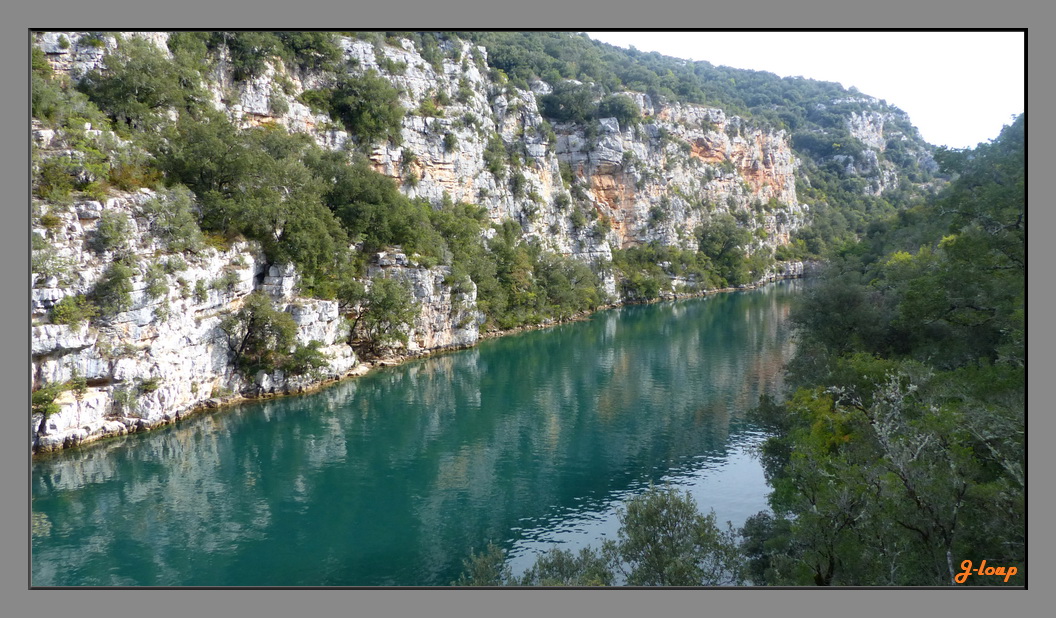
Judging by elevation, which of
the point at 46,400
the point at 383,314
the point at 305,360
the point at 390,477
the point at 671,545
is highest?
the point at 383,314

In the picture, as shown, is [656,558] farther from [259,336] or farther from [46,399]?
[259,336]

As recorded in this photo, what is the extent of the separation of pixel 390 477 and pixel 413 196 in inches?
1365

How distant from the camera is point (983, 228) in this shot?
1409cm

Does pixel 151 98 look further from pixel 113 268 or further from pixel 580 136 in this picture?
pixel 580 136

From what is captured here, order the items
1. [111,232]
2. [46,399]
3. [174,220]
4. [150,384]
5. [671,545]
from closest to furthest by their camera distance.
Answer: [671,545] → [46,399] → [111,232] → [150,384] → [174,220]

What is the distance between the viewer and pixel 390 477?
20844 millimetres

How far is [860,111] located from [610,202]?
81847 mm

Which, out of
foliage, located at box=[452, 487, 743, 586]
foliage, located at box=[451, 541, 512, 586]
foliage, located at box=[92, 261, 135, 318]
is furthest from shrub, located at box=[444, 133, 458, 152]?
A: foliage, located at box=[452, 487, 743, 586]

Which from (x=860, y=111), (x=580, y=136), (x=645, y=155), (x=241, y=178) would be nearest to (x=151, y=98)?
(x=241, y=178)

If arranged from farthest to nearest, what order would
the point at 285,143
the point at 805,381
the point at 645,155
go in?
1. the point at 645,155
2. the point at 285,143
3. the point at 805,381

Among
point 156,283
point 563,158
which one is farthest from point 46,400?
point 563,158

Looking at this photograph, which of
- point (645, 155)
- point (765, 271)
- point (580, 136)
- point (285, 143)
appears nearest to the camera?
point (285, 143)

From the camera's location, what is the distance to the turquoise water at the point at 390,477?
50.4 ft

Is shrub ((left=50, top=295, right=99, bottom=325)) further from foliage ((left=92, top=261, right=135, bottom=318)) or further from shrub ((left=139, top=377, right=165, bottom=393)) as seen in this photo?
shrub ((left=139, top=377, right=165, bottom=393))
